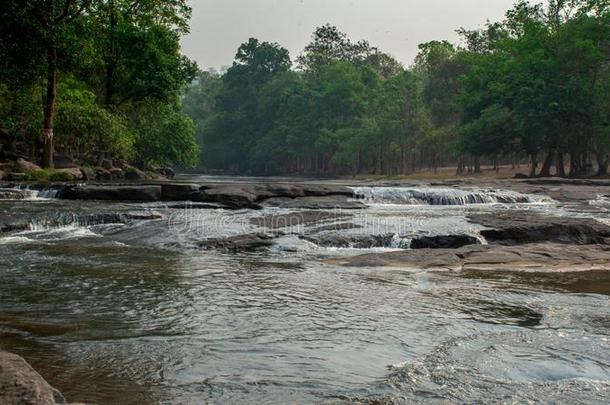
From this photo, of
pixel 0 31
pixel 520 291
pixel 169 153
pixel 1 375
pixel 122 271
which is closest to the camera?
pixel 1 375

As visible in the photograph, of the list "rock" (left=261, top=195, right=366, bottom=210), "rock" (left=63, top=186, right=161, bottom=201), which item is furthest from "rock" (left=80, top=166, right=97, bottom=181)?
"rock" (left=261, top=195, right=366, bottom=210)

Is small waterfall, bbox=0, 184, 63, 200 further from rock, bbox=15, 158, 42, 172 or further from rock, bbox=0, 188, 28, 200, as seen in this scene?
rock, bbox=15, 158, 42, 172

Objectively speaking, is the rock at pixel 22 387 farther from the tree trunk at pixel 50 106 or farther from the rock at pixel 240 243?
the tree trunk at pixel 50 106

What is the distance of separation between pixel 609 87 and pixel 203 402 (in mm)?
39734

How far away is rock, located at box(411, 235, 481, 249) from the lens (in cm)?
1243

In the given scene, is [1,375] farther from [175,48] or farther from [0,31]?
[175,48]

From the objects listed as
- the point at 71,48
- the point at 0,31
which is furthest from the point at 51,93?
the point at 0,31

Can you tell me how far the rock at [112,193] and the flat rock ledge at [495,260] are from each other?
10.6 meters

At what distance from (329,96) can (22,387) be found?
6859 centimetres

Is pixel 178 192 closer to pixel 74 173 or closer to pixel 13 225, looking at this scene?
pixel 13 225

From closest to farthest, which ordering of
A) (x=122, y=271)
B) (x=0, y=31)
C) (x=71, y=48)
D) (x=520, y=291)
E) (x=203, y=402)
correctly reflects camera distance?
(x=203, y=402) → (x=520, y=291) → (x=122, y=271) → (x=0, y=31) → (x=71, y=48)

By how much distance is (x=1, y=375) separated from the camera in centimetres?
308

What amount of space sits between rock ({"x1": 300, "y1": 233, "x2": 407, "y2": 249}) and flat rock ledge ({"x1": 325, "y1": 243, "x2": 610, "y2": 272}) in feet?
5.94

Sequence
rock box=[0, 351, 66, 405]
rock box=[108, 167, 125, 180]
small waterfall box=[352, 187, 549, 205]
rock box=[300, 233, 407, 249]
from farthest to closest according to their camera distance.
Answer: rock box=[108, 167, 125, 180] < small waterfall box=[352, 187, 549, 205] < rock box=[300, 233, 407, 249] < rock box=[0, 351, 66, 405]
